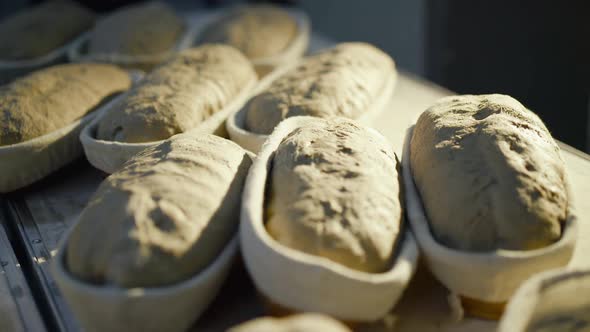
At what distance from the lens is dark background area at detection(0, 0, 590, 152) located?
2.96 metres

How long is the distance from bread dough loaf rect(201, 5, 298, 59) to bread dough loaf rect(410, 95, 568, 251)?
1.26 meters

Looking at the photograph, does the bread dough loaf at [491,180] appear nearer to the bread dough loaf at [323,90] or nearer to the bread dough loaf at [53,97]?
the bread dough loaf at [323,90]

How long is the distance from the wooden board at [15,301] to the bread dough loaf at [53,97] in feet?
1.25

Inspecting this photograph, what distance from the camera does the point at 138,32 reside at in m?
2.47

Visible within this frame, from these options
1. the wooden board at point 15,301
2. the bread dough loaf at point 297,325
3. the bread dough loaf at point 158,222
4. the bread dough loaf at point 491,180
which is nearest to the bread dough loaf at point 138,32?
the wooden board at point 15,301

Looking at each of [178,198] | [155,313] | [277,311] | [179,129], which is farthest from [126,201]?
[179,129]

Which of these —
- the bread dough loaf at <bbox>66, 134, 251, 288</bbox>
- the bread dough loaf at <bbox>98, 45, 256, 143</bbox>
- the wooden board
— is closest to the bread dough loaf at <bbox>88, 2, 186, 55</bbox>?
the bread dough loaf at <bbox>98, 45, 256, 143</bbox>

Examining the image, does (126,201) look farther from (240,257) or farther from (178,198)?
(240,257)

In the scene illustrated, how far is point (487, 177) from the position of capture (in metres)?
1.02

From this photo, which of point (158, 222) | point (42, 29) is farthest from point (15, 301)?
point (42, 29)

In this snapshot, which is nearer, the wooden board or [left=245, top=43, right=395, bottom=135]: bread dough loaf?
the wooden board

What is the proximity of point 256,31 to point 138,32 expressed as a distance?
0.48 m

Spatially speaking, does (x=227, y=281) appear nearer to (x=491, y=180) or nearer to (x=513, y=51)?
(x=491, y=180)

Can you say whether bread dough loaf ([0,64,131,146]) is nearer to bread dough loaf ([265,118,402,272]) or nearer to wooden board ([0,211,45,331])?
wooden board ([0,211,45,331])
